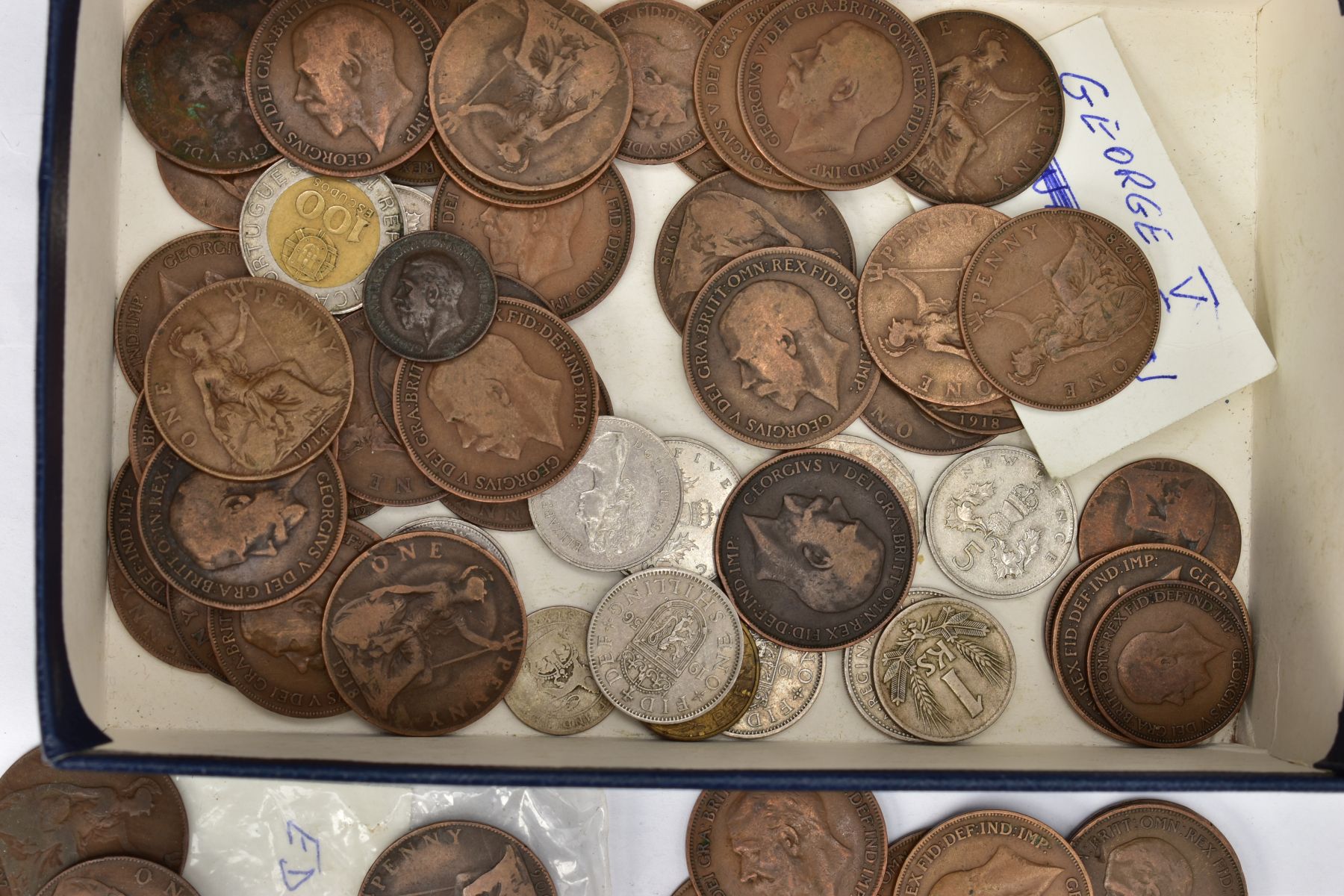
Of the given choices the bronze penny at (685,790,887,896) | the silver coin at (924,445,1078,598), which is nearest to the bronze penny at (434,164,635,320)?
the silver coin at (924,445,1078,598)

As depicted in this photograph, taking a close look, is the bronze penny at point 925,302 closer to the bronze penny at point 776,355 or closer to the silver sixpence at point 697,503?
the bronze penny at point 776,355

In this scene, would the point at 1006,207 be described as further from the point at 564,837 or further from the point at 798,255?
the point at 564,837

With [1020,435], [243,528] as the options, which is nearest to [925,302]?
Result: [1020,435]

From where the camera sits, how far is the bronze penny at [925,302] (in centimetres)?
233

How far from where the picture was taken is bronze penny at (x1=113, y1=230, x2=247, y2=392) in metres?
2.29

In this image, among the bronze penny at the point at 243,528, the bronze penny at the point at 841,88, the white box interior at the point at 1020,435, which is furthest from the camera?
the bronze penny at the point at 841,88

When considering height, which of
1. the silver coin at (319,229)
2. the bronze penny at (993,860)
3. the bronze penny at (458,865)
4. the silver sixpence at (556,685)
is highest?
the silver coin at (319,229)

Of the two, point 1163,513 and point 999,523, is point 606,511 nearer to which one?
point 999,523

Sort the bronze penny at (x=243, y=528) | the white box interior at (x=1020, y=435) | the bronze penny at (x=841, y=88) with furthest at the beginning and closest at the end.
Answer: the bronze penny at (x=841, y=88) → the bronze penny at (x=243, y=528) → the white box interior at (x=1020, y=435)

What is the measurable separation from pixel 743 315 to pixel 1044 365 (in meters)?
0.76

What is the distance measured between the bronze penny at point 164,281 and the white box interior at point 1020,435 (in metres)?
0.04

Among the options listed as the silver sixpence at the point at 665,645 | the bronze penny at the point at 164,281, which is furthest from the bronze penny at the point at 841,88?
the bronze penny at the point at 164,281

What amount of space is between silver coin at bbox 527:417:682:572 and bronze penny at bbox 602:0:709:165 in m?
0.71

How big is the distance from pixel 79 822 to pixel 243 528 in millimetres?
887
